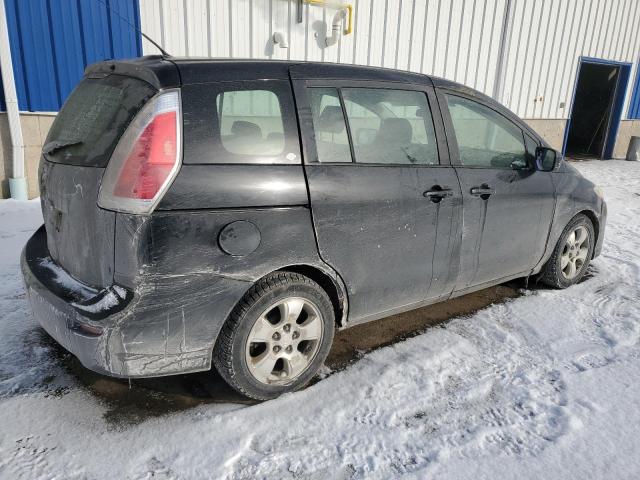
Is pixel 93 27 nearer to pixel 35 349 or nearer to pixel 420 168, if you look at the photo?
pixel 35 349

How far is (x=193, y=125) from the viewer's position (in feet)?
7.25

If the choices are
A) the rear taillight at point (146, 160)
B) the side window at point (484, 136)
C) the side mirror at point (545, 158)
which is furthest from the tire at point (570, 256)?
the rear taillight at point (146, 160)

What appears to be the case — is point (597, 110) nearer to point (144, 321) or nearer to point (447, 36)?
point (447, 36)

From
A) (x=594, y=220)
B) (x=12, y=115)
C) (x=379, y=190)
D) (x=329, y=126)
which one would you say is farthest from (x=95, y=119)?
(x=12, y=115)

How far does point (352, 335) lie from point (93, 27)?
17.9 ft

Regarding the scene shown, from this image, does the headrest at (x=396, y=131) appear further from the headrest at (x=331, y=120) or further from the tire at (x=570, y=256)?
the tire at (x=570, y=256)

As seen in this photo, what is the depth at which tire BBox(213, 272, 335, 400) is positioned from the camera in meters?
2.41

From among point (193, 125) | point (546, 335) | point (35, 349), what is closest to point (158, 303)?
point (193, 125)

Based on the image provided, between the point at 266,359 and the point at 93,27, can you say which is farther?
the point at 93,27

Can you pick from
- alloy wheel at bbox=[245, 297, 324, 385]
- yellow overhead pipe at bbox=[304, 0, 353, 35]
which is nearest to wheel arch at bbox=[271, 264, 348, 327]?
alloy wheel at bbox=[245, 297, 324, 385]

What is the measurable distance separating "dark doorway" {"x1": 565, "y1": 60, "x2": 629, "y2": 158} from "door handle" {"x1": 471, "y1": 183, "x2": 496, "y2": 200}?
1143 centimetres

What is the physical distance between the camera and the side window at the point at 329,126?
2586mm

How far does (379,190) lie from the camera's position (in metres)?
2.76

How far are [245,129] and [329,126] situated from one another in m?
0.49
